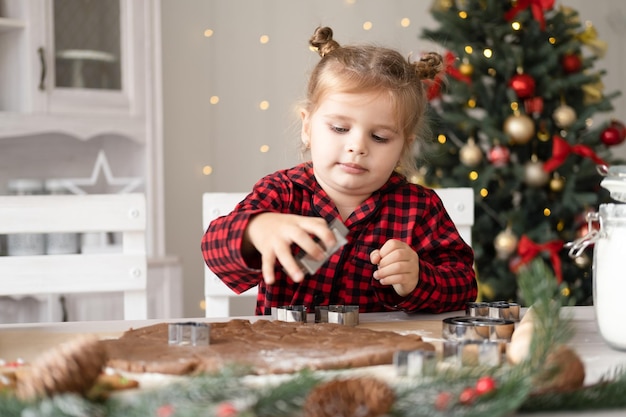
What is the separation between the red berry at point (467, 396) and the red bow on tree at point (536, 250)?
2.29m

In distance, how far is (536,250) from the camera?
276 cm

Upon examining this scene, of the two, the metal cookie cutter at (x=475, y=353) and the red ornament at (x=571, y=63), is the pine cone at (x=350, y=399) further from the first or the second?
the red ornament at (x=571, y=63)

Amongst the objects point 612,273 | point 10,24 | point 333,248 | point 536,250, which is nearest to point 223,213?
point 333,248

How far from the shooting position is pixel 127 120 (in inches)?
109

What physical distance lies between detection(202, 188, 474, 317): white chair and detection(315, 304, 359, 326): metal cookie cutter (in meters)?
0.39

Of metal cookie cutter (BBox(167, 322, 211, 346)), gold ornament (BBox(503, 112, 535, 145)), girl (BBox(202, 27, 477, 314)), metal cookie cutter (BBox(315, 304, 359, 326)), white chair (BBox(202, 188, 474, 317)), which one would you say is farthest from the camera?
gold ornament (BBox(503, 112, 535, 145))

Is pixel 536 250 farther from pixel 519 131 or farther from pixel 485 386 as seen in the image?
pixel 485 386

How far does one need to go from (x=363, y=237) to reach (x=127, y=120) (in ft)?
5.22

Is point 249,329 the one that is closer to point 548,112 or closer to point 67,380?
point 67,380

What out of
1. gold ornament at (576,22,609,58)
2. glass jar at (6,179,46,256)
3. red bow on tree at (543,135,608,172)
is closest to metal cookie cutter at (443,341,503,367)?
glass jar at (6,179,46,256)

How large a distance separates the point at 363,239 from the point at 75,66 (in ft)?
5.50

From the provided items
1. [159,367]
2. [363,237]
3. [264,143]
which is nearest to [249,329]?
[159,367]

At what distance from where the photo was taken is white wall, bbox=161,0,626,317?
3.28 meters

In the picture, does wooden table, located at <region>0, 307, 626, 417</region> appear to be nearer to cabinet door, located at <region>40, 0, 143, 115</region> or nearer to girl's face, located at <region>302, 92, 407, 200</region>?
girl's face, located at <region>302, 92, 407, 200</region>
